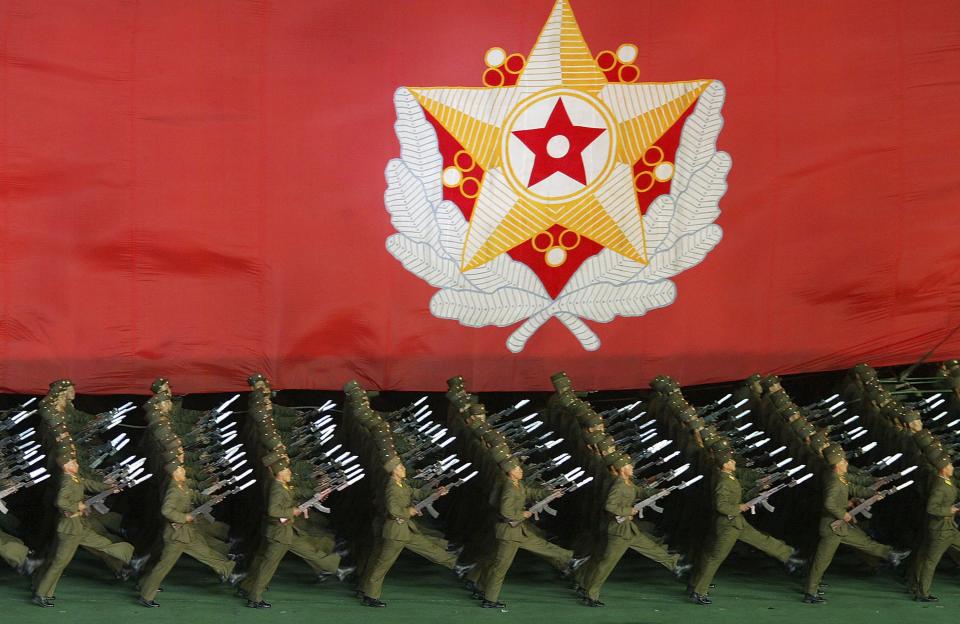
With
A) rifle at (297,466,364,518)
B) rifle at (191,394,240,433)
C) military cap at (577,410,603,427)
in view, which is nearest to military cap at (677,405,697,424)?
military cap at (577,410,603,427)

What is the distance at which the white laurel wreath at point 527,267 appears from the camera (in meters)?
15.4

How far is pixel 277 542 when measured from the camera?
503 inches

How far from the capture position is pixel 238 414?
1642cm

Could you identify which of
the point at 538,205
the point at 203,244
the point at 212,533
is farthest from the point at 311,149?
the point at 212,533

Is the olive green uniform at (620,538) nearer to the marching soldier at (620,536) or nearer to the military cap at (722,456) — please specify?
the marching soldier at (620,536)

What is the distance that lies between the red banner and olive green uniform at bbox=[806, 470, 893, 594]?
113 inches

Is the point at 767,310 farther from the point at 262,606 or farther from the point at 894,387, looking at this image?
the point at 262,606

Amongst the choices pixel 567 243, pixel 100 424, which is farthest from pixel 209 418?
pixel 567 243

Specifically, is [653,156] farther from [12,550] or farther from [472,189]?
[12,550]

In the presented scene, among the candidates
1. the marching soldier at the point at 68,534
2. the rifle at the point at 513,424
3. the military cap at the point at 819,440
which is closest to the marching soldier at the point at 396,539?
the rifle at the point at 513,424

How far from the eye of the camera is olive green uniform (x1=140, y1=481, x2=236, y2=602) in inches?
494

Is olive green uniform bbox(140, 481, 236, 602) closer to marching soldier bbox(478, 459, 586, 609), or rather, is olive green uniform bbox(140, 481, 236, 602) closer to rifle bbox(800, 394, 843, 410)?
marching soldier bbox(478, 459, 586, 609)

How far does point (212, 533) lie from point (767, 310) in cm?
601

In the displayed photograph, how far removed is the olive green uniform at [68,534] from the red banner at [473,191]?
251 centimetres
